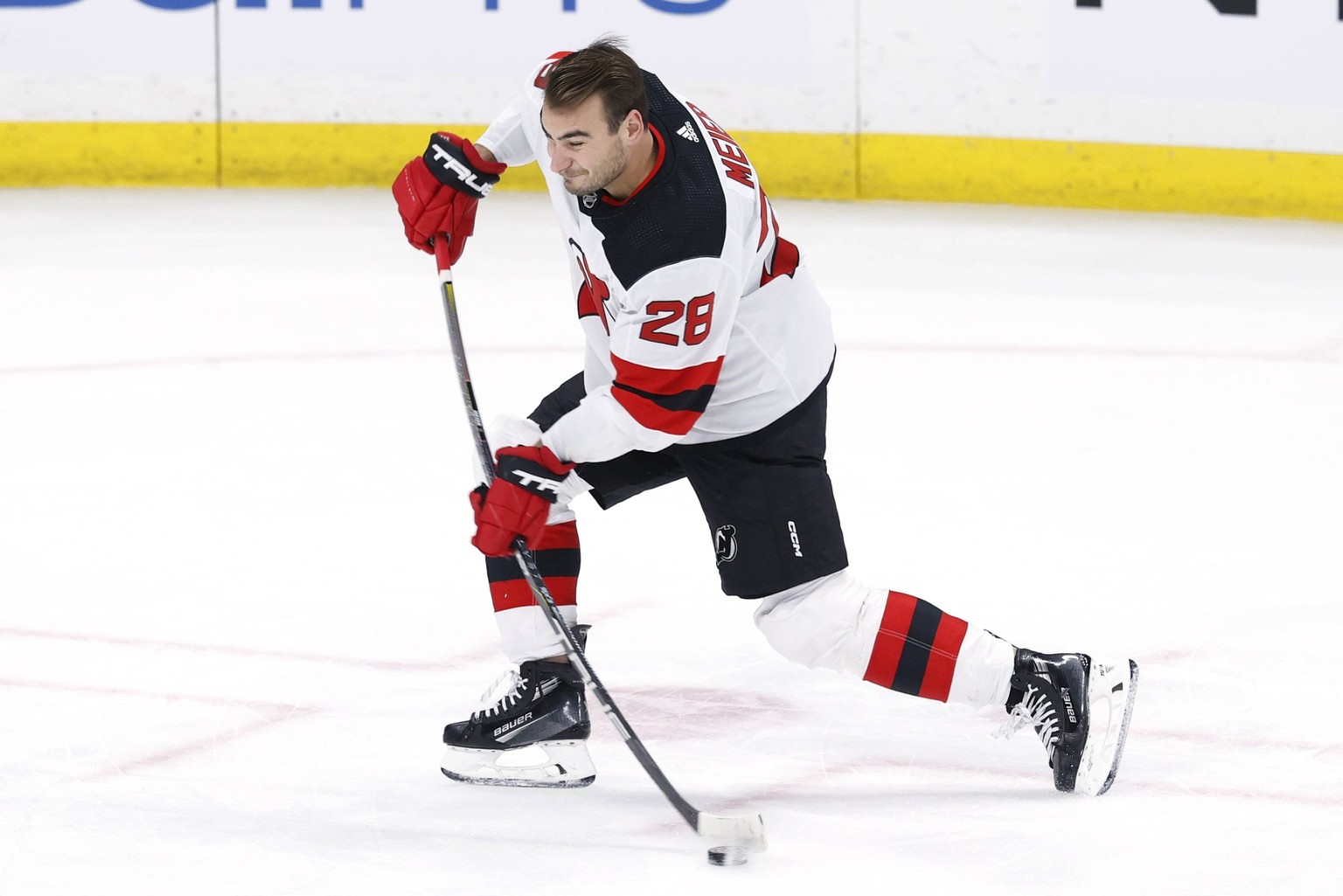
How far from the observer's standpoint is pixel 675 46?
7.29 meters

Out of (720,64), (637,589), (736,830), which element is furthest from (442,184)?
(720,64)

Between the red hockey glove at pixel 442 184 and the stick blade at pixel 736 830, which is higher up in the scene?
the red hockey glove at pixel 442 184

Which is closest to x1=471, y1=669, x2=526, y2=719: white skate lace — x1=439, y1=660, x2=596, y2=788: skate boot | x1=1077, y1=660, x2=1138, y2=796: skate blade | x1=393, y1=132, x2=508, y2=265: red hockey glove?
x1=439, y1=660, x2=596, y2=788: skate boot

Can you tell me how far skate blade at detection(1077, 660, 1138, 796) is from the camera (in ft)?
7.39

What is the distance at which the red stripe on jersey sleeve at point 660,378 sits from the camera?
2082 millimetres

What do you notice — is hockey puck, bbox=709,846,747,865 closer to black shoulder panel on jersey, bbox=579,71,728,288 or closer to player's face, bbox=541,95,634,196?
black shoulder panel on jersey, bbox=579,71,728,288

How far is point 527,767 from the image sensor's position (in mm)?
2330

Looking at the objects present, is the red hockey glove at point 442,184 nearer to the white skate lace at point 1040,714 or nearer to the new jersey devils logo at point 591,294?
the new jersey devils logo at point 591,294

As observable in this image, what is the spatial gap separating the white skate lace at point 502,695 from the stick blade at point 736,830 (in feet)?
1.24

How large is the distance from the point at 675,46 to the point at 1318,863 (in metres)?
5.62

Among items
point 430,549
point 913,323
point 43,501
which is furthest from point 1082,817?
point 913,323

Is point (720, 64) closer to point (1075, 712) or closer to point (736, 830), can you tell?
point (1075, 712)

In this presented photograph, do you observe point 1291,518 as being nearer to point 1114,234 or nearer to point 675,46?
point 1114,234

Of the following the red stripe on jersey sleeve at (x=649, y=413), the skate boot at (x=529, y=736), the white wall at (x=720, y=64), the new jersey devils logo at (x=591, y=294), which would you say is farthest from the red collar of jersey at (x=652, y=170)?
the white wall at (x=720, y=64)
